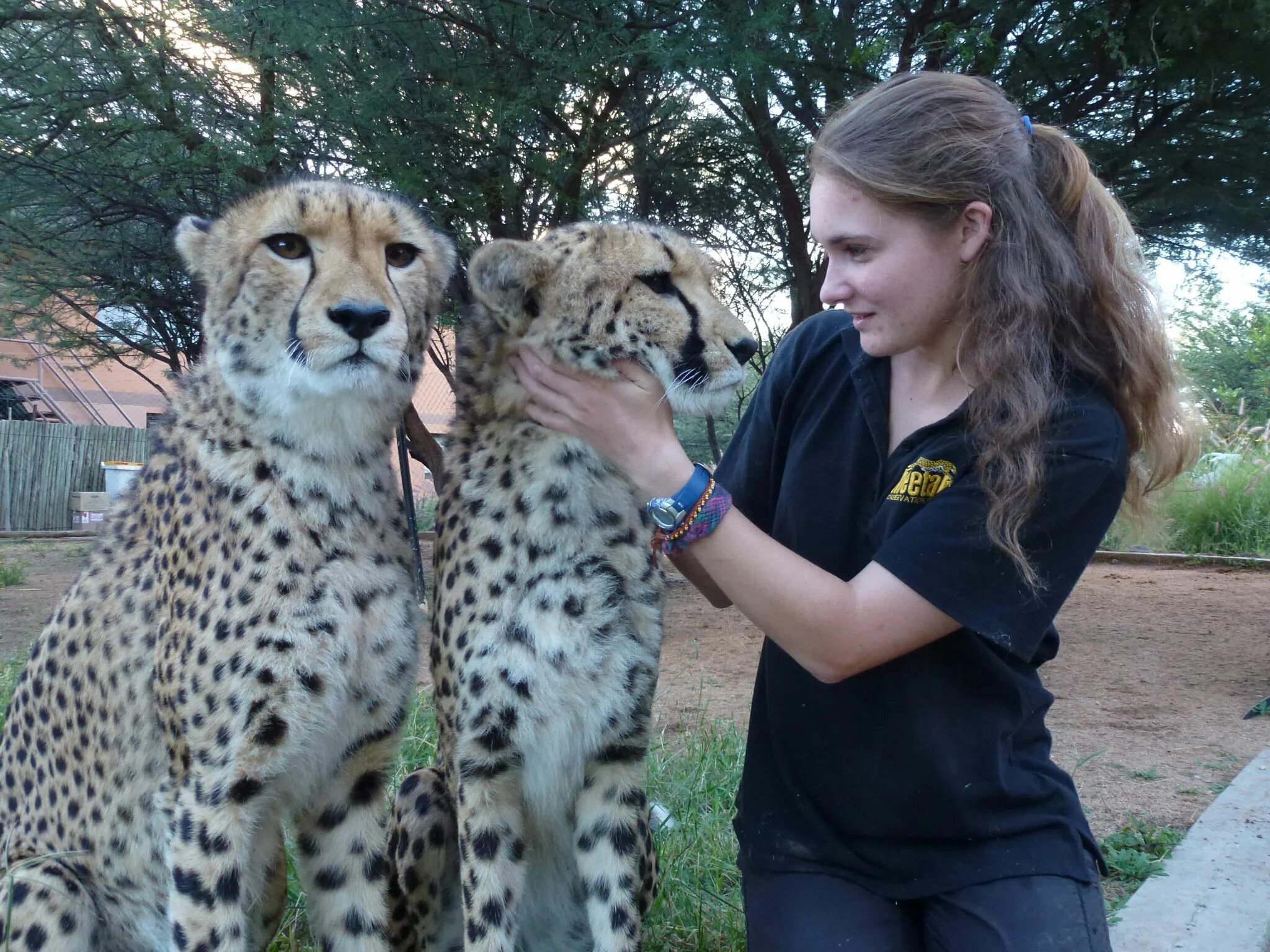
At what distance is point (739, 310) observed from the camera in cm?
739

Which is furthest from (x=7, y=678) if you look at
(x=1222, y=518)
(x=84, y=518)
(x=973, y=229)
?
(x=84, y=518)

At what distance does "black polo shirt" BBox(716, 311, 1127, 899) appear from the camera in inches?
65.2

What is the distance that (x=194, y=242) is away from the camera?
1866 millimetres

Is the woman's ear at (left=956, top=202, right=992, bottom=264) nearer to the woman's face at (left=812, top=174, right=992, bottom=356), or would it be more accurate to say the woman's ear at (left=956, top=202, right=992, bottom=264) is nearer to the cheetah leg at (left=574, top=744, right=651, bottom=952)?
the woman's face at (left=812, top=174, right=992, bottom=356)

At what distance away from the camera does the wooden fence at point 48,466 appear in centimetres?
1153

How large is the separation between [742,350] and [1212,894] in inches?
65.1

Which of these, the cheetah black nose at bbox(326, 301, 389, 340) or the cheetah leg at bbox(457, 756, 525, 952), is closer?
the cheetah black nose at bbox(326, 301, 389, 340)

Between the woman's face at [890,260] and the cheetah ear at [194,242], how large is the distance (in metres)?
1.00

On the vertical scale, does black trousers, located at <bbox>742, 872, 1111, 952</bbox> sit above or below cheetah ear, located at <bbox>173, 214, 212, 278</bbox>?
below

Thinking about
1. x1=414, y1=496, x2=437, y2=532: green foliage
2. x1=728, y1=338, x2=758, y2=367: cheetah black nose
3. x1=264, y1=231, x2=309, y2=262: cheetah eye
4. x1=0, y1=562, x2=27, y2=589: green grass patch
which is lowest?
x1=0, y1=562, x2=27, y2=589: green grass patch

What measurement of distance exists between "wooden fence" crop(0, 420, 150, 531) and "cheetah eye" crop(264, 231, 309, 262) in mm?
10820

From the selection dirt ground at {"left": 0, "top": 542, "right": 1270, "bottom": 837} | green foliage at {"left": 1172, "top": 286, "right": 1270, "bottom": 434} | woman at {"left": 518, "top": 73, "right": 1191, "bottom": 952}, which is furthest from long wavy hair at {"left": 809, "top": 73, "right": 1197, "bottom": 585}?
green foliage at {"left": 1172, "top": 286, "right": 1270, "bottom": 434}

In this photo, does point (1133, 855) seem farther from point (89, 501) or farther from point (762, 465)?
point (89, 501)

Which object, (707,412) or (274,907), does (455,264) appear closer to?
(707,412)
